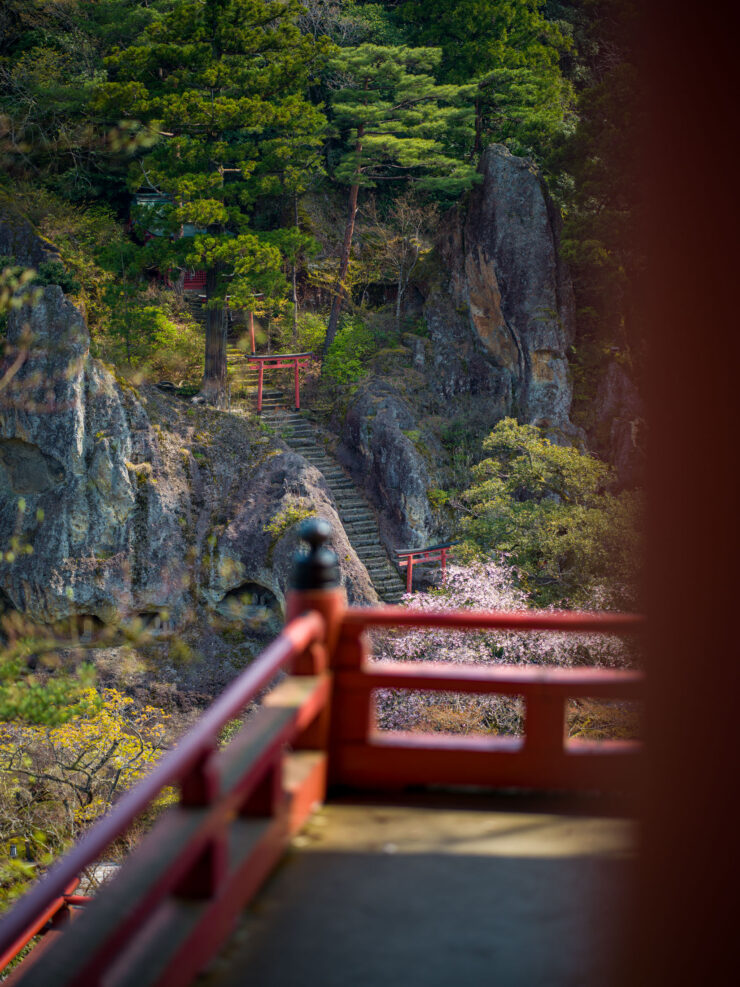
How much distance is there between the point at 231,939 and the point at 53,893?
2.83 feet

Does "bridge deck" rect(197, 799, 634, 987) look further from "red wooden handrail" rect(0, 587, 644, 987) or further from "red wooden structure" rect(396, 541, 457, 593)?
"red wooden structure" rect(396, 541, 457, 593)

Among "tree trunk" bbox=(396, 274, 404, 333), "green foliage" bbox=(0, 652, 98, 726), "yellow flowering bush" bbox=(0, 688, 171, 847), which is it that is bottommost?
"yellow flowering bush" bbox=(0, 688, 171, 847)

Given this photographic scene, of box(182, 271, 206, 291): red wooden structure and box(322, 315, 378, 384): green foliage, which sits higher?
box(182, 271, 206, 291): red wooden structure

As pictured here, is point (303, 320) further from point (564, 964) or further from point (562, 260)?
point (564, 964)

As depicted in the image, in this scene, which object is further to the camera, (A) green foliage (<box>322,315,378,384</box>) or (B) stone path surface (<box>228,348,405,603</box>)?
(A) green foliage (<box>322,315,378,384</box>)

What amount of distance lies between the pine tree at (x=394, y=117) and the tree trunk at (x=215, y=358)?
12.7 feet

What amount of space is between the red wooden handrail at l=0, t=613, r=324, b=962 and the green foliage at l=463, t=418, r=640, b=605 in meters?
11.9

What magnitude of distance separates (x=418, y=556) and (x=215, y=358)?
6.72 m

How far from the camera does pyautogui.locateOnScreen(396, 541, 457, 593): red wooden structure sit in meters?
19.4

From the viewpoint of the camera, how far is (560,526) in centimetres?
1609

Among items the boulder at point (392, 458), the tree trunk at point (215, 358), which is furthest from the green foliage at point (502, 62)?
the tree trunk at point (215, 358)

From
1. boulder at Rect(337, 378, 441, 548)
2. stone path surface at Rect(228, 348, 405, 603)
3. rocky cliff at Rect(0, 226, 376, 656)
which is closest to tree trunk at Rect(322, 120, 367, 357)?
boulder at Rect(337, 378, 441, 548)

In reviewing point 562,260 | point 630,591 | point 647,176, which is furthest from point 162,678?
point 647,176

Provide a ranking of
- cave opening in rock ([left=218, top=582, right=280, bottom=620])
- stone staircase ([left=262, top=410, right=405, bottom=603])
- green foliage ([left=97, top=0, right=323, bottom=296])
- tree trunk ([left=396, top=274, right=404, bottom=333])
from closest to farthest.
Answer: green foliage ([left=97, top=0, right=323, bottom=296]) → cave opening in rock ([left=218, top=582, right=280, bottom=620]) → stone staircase ([left=262, top=410, right=405, bottom=603]) → tree trunk ([left=396, top=274, right=404, bottom=333])
